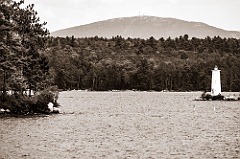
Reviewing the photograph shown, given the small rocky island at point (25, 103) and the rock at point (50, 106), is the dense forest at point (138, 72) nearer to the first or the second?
the rock at point (50, 106)

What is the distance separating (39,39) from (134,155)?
34887 mm

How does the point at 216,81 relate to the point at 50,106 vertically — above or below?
above

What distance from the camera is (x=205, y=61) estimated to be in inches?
6821

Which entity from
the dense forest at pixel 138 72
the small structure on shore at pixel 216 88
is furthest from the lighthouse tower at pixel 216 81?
→ the dense forest at pixel 138 72

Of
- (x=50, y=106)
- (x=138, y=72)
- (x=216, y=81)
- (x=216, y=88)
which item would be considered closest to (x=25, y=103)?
(x=50, y=106)

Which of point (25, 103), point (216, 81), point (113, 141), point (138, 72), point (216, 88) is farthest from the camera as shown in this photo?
point (138, 72)

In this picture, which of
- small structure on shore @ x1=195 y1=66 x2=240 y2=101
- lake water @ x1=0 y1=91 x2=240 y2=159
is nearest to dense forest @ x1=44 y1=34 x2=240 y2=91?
small structure on shore @ x1=195 y1=66 x2=240 y2=101

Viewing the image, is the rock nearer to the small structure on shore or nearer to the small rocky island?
the small rocky island

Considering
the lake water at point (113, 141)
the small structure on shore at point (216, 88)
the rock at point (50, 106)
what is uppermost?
the small structure on shore at point (216, 88)

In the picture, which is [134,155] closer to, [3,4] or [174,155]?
[174,155]

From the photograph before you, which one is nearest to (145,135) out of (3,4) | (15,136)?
(15,136)

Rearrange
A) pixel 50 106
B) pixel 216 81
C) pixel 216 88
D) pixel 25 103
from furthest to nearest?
pixel 216 88 < pixel 216 81 < pixel 50 106 < pixel 25 103

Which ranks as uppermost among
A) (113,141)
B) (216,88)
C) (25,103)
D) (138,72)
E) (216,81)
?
(138,72)

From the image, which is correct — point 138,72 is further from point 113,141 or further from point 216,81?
point 113,141
